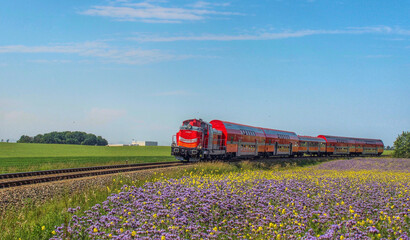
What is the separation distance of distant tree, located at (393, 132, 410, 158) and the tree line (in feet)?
299

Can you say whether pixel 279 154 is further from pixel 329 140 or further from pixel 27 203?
pixel 27 203

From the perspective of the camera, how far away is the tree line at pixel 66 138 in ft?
408

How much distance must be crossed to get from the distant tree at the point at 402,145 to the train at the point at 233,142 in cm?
1306

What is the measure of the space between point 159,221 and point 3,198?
967 cm

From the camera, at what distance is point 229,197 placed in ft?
35.1

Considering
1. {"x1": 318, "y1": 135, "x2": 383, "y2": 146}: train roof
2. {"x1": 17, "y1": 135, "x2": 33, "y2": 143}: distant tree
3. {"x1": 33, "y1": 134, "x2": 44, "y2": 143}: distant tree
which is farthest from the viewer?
{"x1": 33, "y1": 134, "x2": 44, "y2": 143}: distant tree

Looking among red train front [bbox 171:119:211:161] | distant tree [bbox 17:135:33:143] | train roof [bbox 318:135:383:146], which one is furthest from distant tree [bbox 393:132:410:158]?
distant tree [bbox 17:135:33:143]

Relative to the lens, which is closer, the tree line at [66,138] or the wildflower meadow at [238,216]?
the wildflower meadow at [238,216]

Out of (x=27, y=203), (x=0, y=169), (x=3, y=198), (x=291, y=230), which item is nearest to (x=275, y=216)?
(x=291, y=230)

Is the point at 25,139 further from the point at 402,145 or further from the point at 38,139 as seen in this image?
the point at 402,145

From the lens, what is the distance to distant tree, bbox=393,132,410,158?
70.1 metres

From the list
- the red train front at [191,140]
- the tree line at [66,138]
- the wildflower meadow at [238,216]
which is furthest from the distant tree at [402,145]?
the tree line at [66,138]

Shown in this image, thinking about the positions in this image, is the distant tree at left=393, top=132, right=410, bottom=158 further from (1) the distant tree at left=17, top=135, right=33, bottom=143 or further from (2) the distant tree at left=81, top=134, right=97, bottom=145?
(1) the distant tree at left=17, top=135, right=33, bottom=143

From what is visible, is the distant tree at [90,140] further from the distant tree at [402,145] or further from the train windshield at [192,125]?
the train windshield at [192,125]
